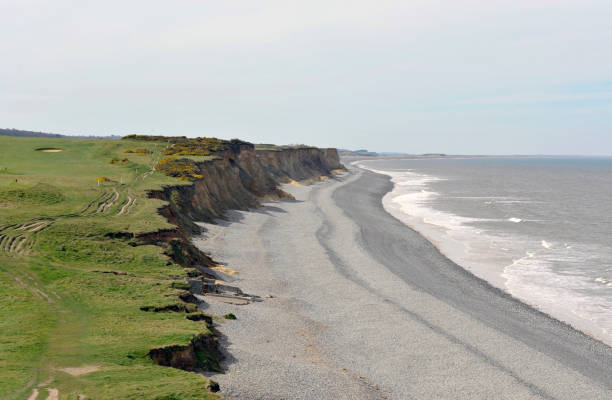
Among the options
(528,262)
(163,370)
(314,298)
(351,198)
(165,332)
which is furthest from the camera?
(351,198)

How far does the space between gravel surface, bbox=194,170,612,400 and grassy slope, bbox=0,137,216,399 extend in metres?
2.86

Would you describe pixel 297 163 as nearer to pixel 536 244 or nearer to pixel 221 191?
pixel 221 191

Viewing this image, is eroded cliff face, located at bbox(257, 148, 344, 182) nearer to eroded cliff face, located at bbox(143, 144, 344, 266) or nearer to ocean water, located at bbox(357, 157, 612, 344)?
eroded cliff face, located at bbox(143, 144, 344, 266)

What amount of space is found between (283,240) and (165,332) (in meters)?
28.4

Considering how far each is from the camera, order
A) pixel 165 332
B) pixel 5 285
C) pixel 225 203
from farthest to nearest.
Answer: pixel 225 203 < pixel 5 285 < pixel 165 332

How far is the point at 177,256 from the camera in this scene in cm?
3131

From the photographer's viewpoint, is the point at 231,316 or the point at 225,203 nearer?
the point at 231,316

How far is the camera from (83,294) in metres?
A: 22.6

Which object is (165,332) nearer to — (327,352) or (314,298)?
(327,352)

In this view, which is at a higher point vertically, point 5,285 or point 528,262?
point 5,285

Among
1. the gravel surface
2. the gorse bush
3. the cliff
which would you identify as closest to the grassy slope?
the gravel surface

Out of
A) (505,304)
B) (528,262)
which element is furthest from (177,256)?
(528,262)

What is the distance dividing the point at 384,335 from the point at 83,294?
13.9 m

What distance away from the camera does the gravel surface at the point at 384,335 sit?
19.4 meters
